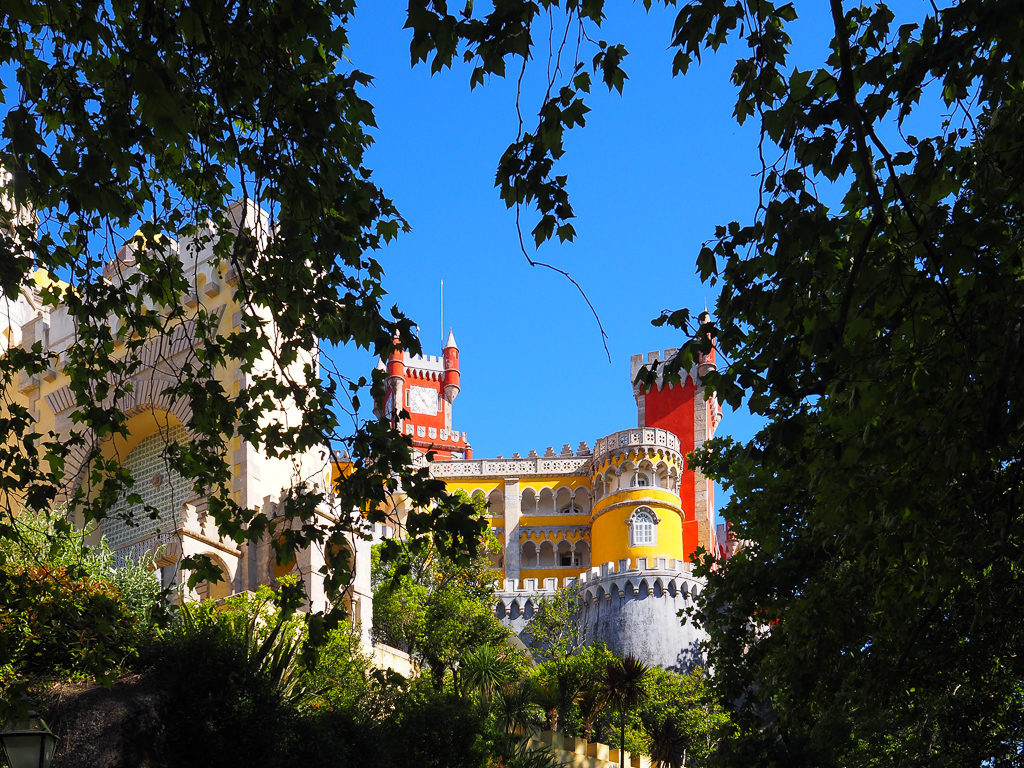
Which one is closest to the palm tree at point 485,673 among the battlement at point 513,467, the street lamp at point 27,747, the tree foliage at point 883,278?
the tree foliage at point 883,278

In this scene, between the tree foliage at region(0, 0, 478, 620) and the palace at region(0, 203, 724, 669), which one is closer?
the tree foliage at region(0, 0, 478, 620)

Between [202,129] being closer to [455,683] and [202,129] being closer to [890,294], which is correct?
[890,294]

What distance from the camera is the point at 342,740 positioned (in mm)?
18938

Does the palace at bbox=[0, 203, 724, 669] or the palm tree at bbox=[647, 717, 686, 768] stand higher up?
the palace at bbox=[0, 203, 724, 669]

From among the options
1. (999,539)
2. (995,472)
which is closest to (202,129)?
(999,539)

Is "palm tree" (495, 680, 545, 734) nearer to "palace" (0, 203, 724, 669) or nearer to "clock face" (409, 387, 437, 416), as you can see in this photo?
"palace" (0, 203, 724, 669)

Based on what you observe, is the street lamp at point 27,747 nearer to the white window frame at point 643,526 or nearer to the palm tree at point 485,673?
the palm tree at point 485,673

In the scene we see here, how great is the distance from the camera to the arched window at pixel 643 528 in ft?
184

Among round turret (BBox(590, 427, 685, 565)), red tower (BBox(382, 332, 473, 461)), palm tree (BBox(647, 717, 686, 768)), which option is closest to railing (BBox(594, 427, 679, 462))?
round turret (BBox(590, 427, 685, 565))

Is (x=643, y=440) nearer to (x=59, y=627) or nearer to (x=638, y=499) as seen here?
(x=638, y=499)

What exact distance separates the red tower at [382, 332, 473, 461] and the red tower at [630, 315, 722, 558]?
22.2 metres

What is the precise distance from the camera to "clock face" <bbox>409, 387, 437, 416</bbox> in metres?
91.1

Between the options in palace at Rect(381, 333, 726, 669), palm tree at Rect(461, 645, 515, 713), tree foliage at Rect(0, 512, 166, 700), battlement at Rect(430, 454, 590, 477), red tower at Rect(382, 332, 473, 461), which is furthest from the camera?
red tower at Rect(382, 332, 473, 461)

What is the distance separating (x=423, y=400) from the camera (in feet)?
302
